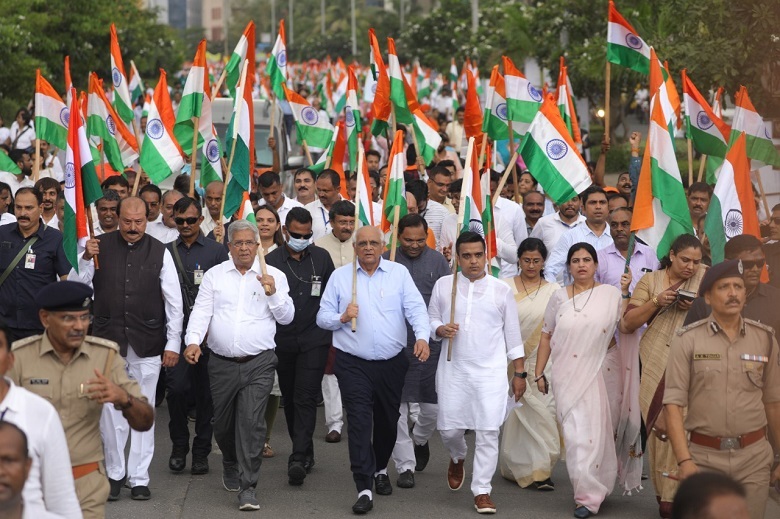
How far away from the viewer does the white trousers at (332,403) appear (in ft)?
35.9

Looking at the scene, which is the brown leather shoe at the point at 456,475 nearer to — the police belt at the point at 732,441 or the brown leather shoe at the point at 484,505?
the brown leather shoe at the point at 484,505

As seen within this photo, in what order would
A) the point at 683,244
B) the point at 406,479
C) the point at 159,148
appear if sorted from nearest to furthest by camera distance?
the point at 683,244 < the point at 406,479 < the point at 159,148

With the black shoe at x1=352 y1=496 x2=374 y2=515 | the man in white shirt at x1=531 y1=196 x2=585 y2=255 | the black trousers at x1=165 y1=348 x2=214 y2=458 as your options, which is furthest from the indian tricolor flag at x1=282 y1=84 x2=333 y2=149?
the black shoe at x1=352 y1=496 x2=374 y2=515

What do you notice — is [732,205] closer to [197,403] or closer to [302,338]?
[302,338]

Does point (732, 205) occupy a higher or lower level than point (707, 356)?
higher

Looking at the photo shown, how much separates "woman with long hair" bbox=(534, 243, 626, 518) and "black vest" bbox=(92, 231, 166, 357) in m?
2.47

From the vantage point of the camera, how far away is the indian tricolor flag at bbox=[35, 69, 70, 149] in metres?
14.0

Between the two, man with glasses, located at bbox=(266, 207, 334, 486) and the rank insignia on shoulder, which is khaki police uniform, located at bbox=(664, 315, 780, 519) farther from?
man with glasses, located at bbox=(266, 207, 334, 486)

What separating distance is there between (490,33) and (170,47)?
63.5ft

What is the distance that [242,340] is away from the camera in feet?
29.3

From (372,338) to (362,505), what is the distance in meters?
1.04

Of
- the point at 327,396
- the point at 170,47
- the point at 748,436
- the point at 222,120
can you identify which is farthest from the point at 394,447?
the point at 170,47

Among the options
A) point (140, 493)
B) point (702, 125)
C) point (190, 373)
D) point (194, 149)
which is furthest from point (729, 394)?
point (194, 149)

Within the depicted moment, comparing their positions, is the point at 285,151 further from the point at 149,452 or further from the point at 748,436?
the point at 748,436
